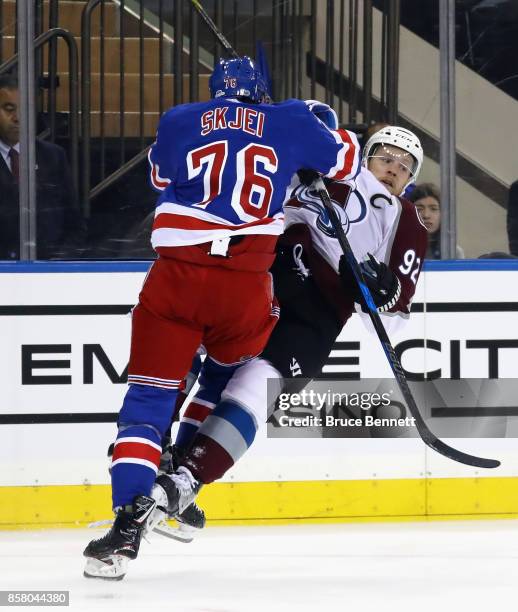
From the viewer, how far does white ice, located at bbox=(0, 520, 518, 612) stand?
9.84 feet

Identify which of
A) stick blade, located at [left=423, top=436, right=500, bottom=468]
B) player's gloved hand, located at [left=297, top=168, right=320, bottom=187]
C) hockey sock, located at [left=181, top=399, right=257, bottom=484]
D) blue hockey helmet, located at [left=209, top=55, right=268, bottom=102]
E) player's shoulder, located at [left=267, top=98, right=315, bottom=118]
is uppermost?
blue hockey helmet, located at [left=209, top=55, right=268, bottom=102]

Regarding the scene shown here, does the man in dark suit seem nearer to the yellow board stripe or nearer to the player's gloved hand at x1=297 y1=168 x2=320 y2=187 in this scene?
the yellow board stripe

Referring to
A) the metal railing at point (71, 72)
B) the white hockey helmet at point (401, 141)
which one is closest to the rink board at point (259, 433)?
the metal railing at point (71, 72)

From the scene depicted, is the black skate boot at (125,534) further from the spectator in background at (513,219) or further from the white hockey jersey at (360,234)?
the spectator in background at (513,219)

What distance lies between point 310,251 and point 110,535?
36.2 inches

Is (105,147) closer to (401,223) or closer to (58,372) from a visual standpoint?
(58,372)

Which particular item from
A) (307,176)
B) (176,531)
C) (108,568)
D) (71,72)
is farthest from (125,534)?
(71,72)

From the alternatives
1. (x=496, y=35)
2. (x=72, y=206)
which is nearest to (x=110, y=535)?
(x=72, y=206)

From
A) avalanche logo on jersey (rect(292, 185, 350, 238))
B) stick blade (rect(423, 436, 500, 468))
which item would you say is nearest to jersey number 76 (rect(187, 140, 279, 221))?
avalanche logo on jersey (rect(292, 185, 350, 238))

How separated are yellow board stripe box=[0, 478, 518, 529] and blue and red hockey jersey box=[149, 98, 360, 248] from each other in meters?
1.26

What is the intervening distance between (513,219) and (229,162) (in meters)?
1.53

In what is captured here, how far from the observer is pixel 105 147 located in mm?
4227

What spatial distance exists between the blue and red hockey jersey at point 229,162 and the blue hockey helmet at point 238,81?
65 mm

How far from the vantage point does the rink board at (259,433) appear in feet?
13.5
